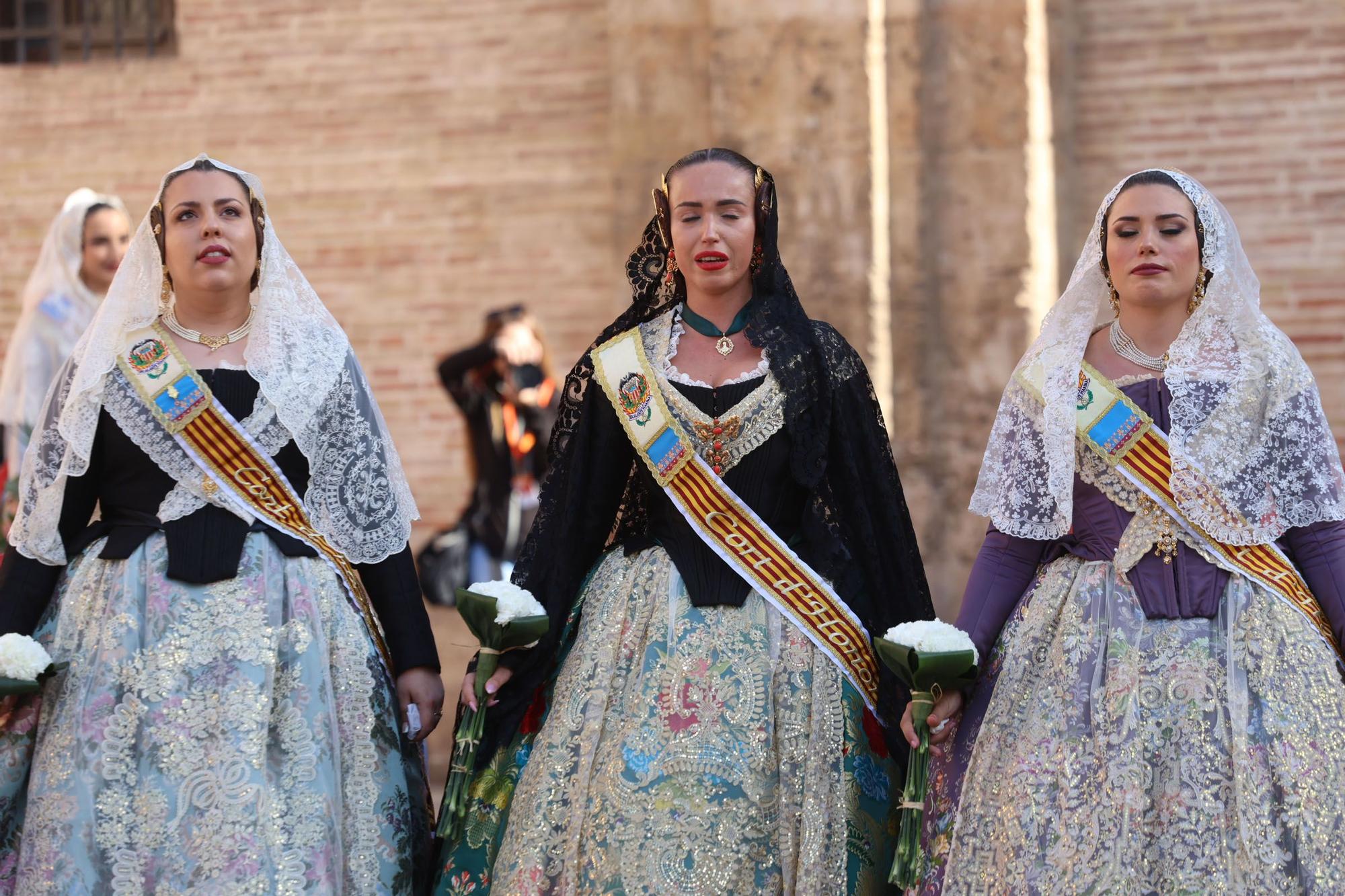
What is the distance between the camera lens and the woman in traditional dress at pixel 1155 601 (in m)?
3.39

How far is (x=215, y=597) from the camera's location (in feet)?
12.5

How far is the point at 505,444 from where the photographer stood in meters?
7.40

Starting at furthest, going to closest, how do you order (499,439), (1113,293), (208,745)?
(499,439)
(1113,293)
(208,745)

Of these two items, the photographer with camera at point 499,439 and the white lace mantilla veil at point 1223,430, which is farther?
the photographer with camera at point 499,439

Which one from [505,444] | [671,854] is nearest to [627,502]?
[671,854]

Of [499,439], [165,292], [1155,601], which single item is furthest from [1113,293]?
[499,439]

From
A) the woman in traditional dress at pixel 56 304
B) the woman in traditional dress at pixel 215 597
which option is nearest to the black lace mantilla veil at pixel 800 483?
the woman in traditional dress at pixel 215 597

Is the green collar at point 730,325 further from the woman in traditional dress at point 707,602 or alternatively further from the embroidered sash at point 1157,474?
the embroidered sash at point 1157,474

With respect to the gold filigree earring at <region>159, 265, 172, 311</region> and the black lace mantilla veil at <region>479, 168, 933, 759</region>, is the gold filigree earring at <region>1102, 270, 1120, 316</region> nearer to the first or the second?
the black lace mantilla veil at <region>479, 168, 933, 759</region>

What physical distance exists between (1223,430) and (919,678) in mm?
778

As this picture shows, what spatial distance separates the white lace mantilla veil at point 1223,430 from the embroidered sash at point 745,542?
0.39 m

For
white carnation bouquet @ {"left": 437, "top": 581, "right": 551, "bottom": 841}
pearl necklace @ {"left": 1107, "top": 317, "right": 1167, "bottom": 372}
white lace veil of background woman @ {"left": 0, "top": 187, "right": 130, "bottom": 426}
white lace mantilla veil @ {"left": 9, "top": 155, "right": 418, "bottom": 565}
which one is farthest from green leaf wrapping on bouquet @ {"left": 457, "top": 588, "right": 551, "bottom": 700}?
white lace veil of background woman @ {"left": 0, "top": 187, "right": 130, "bottom": 426}

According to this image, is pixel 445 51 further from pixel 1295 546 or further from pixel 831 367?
pixel 1295 546

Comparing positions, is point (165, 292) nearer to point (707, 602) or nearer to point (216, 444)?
point (216, 444)
